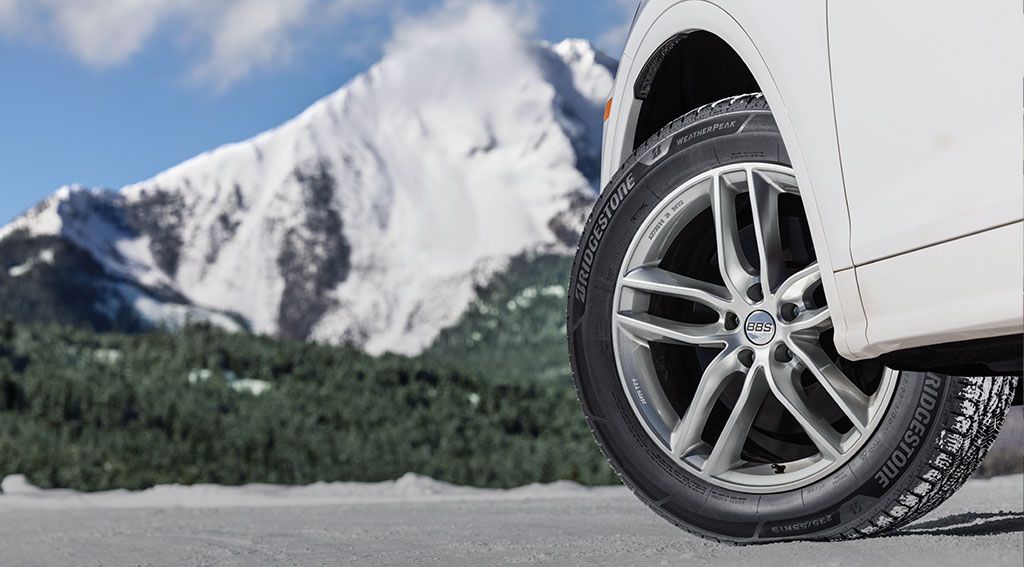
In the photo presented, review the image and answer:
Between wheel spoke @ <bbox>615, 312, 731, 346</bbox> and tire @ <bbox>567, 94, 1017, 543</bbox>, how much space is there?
0.02 meters

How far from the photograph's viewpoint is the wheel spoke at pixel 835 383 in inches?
82.8

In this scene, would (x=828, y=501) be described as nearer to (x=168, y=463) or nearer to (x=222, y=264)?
(x=168, y=463)

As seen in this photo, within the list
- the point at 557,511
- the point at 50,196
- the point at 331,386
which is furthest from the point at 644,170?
the point at 50,196

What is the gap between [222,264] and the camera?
47.0 meters

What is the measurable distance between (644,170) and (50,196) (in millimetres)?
46165

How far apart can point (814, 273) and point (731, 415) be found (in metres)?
0.37

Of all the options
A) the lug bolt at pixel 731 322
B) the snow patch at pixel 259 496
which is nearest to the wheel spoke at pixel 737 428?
the lug bolt at pixel 731 322

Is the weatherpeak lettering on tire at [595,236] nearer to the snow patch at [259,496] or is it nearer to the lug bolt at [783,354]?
the lug bolt at [783,354]

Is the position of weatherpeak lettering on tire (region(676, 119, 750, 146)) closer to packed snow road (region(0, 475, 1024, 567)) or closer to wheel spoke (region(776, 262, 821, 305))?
wheel spoke (region(776, 262, 821, 305))

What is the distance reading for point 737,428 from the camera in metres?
2.24

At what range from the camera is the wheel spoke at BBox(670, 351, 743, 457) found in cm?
221

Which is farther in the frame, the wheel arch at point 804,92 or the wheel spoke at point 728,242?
the wheel spoke at point 728,242

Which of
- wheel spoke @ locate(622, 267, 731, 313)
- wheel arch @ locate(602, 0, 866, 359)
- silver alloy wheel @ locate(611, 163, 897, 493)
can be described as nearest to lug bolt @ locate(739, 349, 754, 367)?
silver alloy wheel @ locate(611, 163, 897, 493)

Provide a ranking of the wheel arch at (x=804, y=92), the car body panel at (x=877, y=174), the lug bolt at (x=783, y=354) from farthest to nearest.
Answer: the lug bolt at (x=783, y=354) < the wheel arch at (x=804, y=92) < the car body panel at (x=877, y=174)
